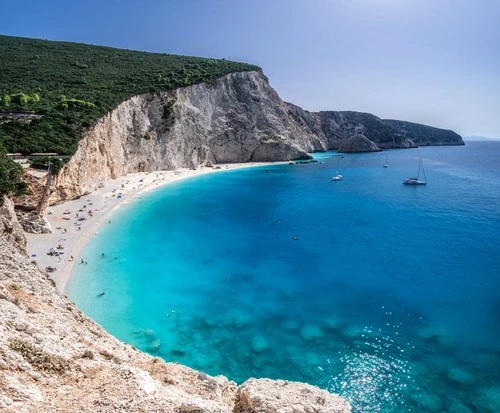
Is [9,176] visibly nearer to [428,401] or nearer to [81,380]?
[81,380]

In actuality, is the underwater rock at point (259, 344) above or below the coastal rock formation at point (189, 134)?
below

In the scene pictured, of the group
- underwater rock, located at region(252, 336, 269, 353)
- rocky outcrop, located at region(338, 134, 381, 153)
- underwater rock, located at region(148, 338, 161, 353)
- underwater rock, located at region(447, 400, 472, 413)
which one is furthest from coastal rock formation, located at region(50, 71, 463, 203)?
underwater rock, located at region(447, 400, 472, 413)

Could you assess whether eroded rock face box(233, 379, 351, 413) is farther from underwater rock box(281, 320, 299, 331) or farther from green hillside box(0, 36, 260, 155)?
green hillside box(0, 36, 260, 155)

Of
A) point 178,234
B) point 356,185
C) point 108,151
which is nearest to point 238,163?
point 356,185

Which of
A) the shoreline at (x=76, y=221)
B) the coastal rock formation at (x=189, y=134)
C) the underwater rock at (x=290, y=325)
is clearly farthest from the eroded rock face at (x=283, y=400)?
the coastal rock formation at (x=189, y=134)

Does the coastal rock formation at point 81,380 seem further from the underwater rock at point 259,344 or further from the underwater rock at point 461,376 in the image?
the underwater rock at point 461,376
